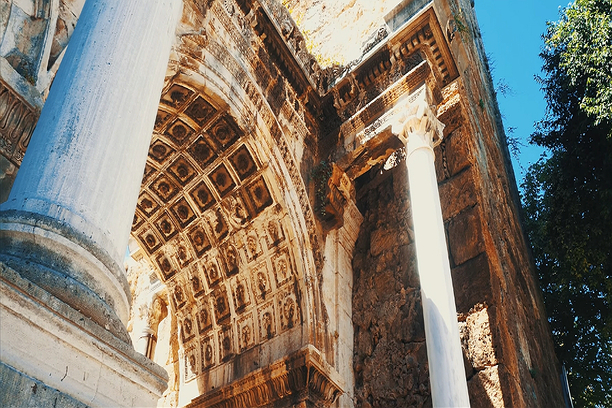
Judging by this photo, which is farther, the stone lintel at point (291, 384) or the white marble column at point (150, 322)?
the white marble column at point (150, 322)

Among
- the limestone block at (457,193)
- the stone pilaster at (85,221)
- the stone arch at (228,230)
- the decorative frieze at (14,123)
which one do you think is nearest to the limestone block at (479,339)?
the limestone block at (457,193)

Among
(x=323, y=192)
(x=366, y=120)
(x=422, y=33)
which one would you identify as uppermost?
(x=422, y=33)

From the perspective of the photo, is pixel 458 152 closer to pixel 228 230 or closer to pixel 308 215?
pixel 308 215

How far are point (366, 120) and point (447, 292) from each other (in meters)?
3.38

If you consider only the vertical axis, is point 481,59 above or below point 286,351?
above

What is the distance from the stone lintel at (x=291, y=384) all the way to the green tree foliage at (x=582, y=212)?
295 inches

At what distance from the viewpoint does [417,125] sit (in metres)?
7.55

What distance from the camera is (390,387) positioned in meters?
7.16

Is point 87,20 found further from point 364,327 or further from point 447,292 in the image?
point 364,327

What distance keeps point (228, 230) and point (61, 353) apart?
6045 millimetres

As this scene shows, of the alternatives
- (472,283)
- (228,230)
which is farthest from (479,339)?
Answer: (228,230)

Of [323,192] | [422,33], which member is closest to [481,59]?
[422,33]

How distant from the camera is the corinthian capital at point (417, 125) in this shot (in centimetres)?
745

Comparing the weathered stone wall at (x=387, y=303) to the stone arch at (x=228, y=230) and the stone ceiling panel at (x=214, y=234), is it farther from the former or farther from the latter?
the stone ceiling panel at (x=214, y=234)
